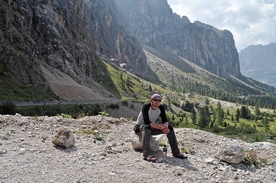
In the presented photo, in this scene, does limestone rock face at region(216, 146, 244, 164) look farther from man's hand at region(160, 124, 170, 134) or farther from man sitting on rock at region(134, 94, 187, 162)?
man's hand at region(160, 124, 170, 134)

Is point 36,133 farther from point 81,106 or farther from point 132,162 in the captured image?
point 81,106

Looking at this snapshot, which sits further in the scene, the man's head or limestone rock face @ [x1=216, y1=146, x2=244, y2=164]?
limestone rock face @ [x1=216, y1=146, x2=244, y2=164]

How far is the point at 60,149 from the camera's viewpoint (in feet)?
43.2

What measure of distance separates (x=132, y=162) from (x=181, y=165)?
2.46 meters

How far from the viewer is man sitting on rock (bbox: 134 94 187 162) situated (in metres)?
12.8

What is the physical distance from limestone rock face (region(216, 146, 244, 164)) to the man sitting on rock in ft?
6.73

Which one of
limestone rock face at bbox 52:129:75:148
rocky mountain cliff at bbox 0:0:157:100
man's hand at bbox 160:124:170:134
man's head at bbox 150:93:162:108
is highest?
rocky mountain cliff at bbox 0:0:157:100

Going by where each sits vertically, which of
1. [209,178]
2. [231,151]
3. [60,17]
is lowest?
[209,178]

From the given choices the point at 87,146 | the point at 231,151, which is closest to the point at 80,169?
the point at 87,146

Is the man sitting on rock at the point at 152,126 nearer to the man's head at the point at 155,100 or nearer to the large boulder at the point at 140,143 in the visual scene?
the man's head at the point at 155,100

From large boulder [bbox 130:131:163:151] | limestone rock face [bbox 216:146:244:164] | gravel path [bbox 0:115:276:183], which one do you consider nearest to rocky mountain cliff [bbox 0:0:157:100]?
gravel path [bbox 0:115:276:183]

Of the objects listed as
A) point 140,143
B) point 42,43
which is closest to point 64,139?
point 140,143

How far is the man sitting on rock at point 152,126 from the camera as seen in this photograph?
12.8 meters

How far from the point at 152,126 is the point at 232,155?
4.49 metres
